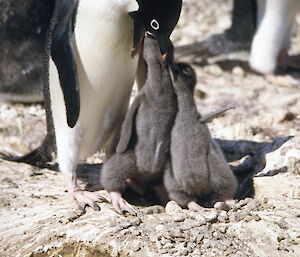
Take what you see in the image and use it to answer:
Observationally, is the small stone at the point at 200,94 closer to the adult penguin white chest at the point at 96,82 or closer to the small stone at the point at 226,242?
the adult penguin white chest at the point at 96,82

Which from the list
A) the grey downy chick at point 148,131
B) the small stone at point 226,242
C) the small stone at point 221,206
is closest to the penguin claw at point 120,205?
the grey downy chick at point 148,131

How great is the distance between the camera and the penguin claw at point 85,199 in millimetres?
2791

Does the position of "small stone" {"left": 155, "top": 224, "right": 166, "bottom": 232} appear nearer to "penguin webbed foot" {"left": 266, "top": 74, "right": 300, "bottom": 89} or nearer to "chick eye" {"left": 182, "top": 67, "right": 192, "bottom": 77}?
"chick eye" {"left": 182, "top": 67, "right": 192, "bottom": 77}

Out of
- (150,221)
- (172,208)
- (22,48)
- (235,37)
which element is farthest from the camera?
(235,37)

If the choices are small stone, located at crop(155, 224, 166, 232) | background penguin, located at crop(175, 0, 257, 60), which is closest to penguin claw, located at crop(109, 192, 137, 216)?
small stone, located at crop(155, 224, 166, 232)

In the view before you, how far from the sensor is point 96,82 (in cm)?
286

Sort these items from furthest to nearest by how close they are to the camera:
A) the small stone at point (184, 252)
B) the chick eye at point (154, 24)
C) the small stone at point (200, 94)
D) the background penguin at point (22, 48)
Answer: the small stone at point (200, 94) < the background penguin at point (22, 48) < the chick eye at point (154, 24) < the small stone at point (184, 252)

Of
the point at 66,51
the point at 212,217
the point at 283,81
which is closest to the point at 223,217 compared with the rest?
the point at 212,217

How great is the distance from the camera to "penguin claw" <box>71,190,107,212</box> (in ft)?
9.16

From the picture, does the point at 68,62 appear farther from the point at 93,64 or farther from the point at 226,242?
the point at 226,242

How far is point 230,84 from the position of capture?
4.81 m

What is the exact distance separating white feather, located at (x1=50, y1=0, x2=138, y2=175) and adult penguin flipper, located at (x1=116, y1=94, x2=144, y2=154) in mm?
156

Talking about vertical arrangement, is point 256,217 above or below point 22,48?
below

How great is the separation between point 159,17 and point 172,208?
30.4 inches
